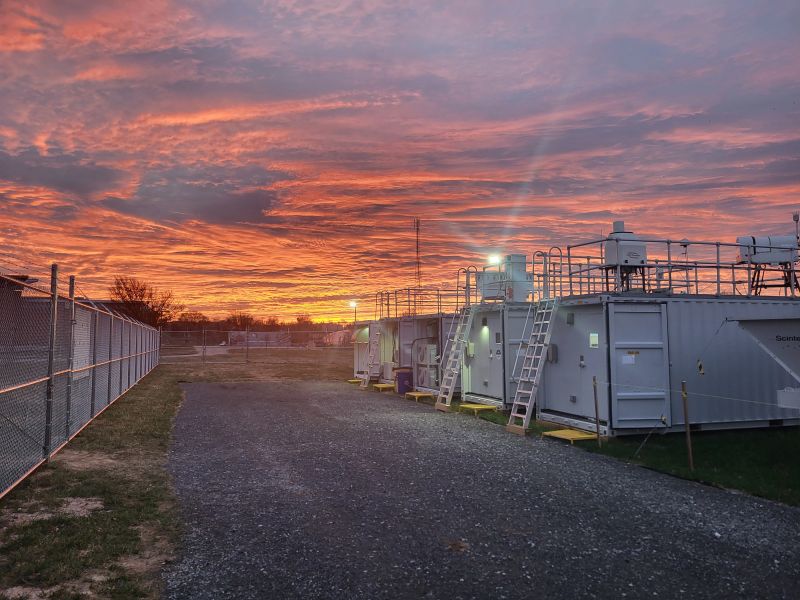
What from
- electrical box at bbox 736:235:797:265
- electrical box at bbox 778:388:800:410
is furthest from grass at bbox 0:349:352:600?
electrical box at bbox 736:235:797:265

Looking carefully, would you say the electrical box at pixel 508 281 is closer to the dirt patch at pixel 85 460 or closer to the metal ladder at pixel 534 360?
the metal ladder at pixel 534 360

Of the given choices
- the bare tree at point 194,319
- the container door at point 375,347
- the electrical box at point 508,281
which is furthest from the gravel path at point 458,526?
the bare tree at point 194,319

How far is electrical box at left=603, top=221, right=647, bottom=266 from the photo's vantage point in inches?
579

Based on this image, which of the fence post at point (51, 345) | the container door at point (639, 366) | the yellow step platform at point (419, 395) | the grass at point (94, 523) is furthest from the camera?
the yellow step platform at point (419, 395)

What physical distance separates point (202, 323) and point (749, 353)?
79244 millimetres

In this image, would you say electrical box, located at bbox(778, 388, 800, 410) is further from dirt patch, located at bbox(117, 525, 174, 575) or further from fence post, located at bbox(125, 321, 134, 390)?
fence post, located at bbox(125, 321, 134, 390)

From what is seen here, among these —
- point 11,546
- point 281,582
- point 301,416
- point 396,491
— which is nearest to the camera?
point 281,582


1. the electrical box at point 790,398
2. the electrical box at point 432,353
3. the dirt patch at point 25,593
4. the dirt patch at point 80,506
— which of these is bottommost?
the dirt patch at point 25,593

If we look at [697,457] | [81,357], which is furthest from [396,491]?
[81,357]

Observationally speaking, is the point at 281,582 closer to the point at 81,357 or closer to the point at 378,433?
the point at 378,433

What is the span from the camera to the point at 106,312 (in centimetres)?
1525

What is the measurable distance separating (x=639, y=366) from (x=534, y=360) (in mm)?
2920

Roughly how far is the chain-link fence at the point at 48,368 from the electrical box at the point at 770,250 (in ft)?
54.2

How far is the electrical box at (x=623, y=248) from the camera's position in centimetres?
1471
